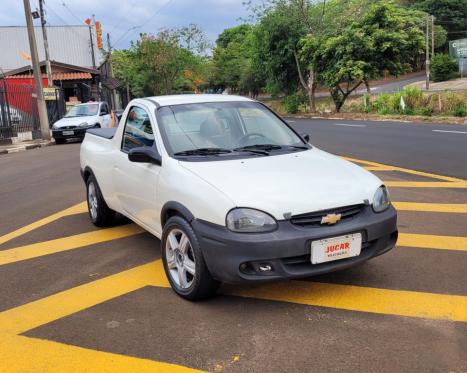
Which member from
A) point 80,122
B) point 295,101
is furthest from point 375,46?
point 80,122

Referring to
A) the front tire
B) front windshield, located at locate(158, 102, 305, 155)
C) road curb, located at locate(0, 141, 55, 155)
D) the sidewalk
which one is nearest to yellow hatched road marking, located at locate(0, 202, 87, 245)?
front windshield, located at locate(158, 102, 305, 155)

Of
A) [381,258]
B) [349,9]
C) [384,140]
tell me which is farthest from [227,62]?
[381,258]

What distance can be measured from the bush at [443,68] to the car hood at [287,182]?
5252cm

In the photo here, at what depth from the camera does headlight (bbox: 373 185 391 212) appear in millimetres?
4113

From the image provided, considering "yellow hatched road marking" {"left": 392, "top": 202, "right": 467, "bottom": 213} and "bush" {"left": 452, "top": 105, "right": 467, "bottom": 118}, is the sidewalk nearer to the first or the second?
"yellow hatched road marking" {"left": 392, "top": 202, "right": 467, "bottom": 213}

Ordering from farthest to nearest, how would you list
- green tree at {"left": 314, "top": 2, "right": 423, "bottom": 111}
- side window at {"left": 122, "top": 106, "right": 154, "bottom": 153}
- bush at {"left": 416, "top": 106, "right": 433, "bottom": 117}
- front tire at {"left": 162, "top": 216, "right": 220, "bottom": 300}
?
green tree at {"left": 314, "top": 2, "right": 423, "bottom": 111} → bush at {"left": 416, "top": 106, "right": 433, "bottom": 117} → side window at {"left": 122, "top": 106, "right": 154, "bottom": 153} → front tire at {"left": 162, "top": 216, "right": 220, "bottom": 300}

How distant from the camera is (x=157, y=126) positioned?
4.91 m

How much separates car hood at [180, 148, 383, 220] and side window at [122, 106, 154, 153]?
93cm

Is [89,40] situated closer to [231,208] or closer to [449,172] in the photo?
[449,172]

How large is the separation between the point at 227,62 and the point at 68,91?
3172 centimetres

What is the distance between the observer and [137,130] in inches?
214

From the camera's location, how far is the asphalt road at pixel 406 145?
34.9 ft

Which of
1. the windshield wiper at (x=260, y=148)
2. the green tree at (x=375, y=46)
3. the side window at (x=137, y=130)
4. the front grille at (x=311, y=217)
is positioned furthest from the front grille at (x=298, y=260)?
the green tree at (x=375, y=46)

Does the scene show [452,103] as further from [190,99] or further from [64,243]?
[64,243]
